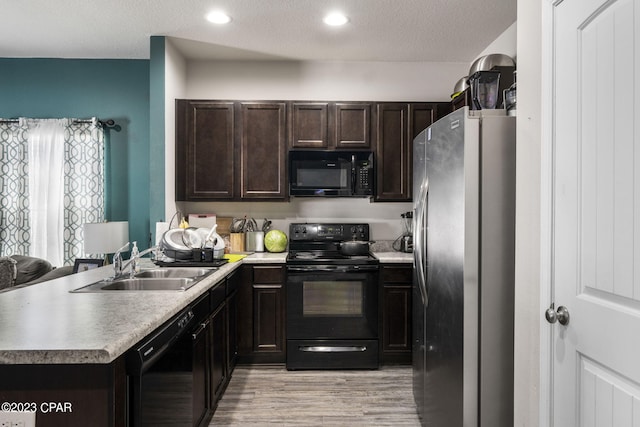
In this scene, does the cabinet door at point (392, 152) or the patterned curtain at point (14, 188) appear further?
the patterned curtain at point (14, 188)

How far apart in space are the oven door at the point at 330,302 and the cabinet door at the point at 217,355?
652 millimetres

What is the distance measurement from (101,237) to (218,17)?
197cm

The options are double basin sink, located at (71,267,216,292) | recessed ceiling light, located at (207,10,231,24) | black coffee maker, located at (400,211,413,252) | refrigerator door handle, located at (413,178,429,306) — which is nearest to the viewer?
double basin sink, located at (71,267,216,292)

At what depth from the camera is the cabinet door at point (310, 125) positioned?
346 centimetres

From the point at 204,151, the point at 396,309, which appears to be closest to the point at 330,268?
the point at 396,309

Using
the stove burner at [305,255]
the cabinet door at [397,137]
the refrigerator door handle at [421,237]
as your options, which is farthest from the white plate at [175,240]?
the cabinet door at [397,137]

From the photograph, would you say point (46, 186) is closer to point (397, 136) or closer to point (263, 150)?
point (263, 150)

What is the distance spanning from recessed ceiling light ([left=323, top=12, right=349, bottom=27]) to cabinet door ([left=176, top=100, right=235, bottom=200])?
111 centimetres

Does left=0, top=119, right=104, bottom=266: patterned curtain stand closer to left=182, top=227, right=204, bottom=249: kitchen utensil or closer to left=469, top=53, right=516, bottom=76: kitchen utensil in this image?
left=182, top=227, right=204, bottom=249: kitchen utensil

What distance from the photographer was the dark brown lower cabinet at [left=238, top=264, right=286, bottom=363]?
317 cm

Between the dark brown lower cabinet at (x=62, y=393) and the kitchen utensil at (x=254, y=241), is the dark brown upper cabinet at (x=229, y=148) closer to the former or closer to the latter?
the kitchen utensil at (x=254, y=241)

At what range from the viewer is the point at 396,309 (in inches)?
125

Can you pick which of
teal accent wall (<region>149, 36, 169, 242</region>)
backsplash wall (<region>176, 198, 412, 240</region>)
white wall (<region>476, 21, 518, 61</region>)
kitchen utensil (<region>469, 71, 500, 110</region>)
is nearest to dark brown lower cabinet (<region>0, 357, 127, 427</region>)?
kitchen utensil (<region>469, 71, 500, 110</region>)

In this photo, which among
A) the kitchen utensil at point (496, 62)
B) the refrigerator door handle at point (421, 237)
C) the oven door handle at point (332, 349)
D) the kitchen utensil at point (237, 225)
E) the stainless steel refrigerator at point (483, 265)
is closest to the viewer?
the stainless steel refrigerator at point (483, 265)
